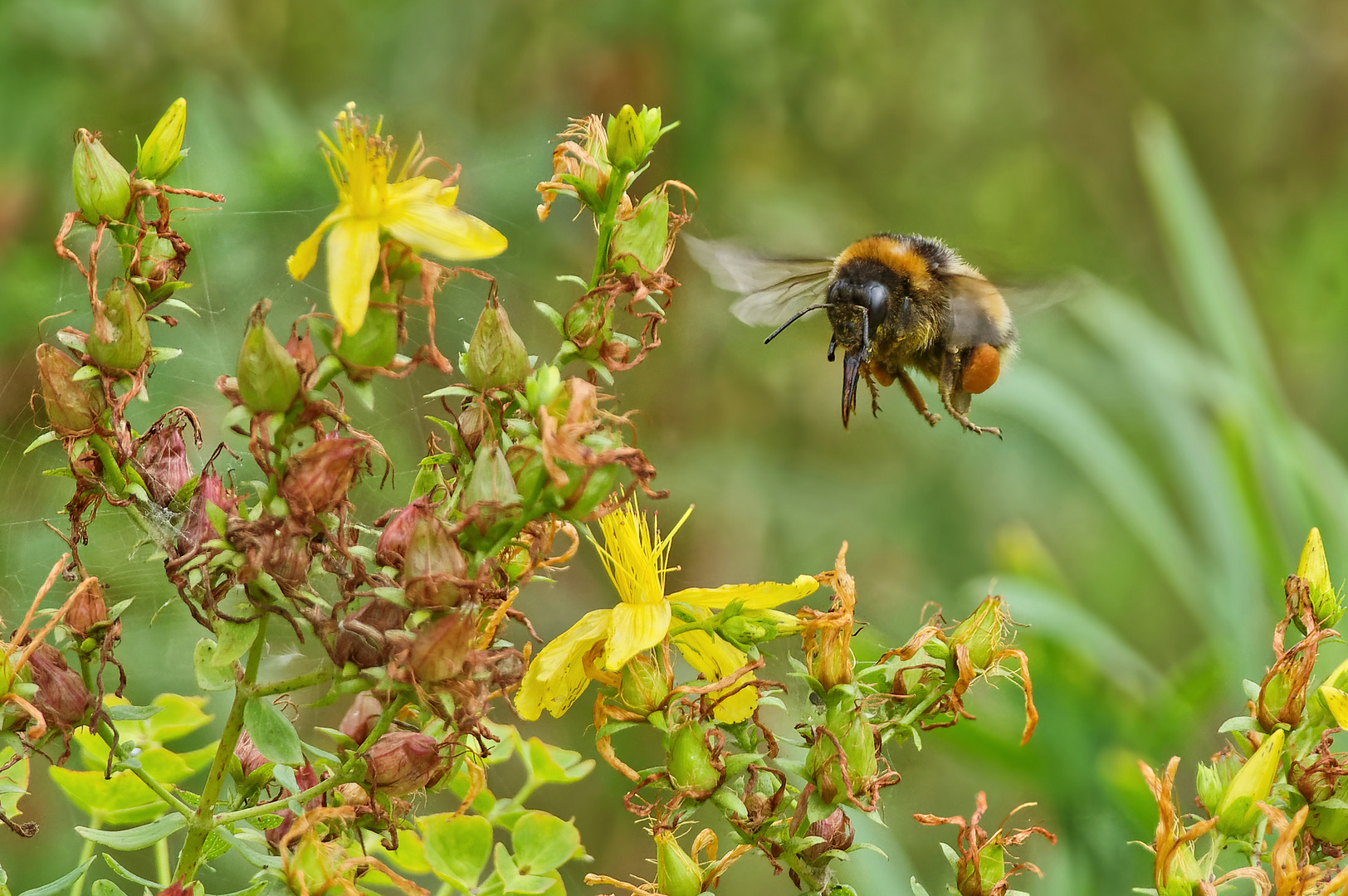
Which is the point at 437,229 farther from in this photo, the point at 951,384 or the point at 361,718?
the point at 951,384

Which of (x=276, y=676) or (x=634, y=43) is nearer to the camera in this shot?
(x=276, y=676)

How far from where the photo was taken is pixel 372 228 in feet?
2.60

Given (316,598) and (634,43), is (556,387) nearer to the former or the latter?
(316,598)

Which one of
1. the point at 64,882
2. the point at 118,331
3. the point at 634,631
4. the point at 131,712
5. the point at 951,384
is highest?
the point at 951,384

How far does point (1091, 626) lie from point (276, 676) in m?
1.84

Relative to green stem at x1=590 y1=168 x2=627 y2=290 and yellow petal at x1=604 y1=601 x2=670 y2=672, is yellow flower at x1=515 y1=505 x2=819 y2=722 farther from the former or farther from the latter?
green stem at x1=590 y1=168 x2=627 y2=290

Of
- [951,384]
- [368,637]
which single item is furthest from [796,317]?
[368,637]

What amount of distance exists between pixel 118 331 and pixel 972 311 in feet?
3.32

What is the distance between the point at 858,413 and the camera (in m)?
3.03

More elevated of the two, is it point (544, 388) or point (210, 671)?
point (544, 388)

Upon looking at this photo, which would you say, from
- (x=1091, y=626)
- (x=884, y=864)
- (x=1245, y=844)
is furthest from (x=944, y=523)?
(x=1245, y=844)

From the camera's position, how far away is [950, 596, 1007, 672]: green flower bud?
0.94 meters

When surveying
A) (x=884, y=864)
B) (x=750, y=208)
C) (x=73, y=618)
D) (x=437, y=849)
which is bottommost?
(x=437, y=849)

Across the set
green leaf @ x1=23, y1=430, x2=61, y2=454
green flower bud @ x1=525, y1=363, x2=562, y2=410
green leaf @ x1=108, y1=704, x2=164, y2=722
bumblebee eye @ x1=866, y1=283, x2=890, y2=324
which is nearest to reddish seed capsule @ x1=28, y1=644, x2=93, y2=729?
green leaf @ x1=108, y1=704, x2=164, y2=722
